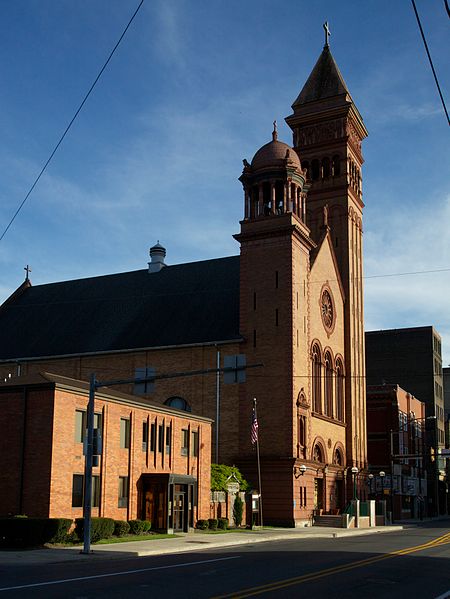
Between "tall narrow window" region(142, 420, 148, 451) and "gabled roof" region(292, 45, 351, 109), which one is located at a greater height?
"gabled roof" region(292, 45, 351, 109)

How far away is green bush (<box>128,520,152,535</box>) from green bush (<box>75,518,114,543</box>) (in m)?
2.61

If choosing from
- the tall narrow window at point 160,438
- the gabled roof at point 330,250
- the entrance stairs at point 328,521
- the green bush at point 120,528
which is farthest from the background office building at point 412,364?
the green bush at point 120,528

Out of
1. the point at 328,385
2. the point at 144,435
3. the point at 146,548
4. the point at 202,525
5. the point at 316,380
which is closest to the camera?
the point at 146,548

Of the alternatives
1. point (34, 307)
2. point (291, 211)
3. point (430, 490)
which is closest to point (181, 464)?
point (291, 211)

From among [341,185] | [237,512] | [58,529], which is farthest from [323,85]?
[58,529]

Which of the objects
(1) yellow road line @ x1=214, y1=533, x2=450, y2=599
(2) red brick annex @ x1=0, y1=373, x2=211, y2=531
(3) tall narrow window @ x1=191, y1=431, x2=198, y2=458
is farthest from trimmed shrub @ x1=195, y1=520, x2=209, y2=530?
(1) yellow road line @ x1=214, y1=533, x2=450, y2=599

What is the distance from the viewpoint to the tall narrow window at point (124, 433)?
128 feet

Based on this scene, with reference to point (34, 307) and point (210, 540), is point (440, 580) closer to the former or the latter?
point (210, 540)

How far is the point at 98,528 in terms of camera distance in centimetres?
3331

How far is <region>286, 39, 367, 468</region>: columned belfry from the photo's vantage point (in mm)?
67500

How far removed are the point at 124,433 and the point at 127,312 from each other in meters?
24.6

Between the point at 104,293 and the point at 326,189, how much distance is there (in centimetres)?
2141

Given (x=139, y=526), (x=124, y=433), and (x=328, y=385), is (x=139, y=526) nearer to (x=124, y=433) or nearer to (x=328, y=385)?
(x=124, y=433)

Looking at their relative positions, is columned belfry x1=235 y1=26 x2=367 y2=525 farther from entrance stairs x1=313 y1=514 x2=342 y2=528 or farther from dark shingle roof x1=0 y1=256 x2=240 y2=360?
dark shingle roof x1=0 y1=256 x2=240 y2=360
